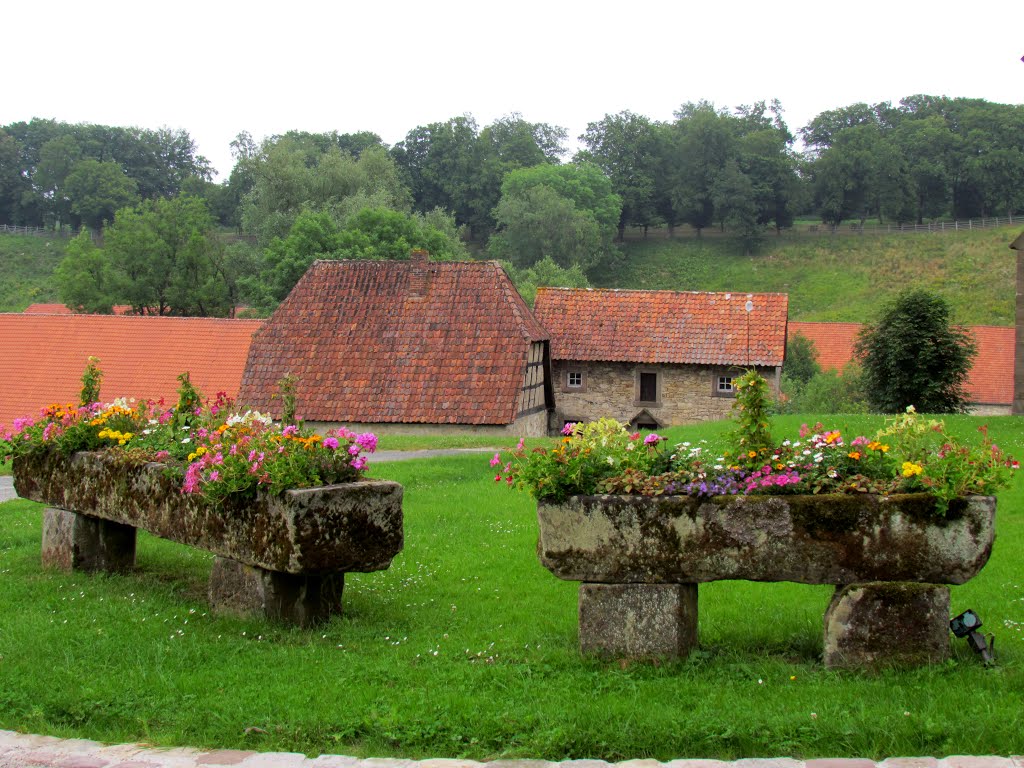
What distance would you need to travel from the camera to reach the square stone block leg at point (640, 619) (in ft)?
20.2

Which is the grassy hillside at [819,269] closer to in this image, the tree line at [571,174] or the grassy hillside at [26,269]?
the grassy hillside at [26,269]

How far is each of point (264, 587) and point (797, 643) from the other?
11.6 ft

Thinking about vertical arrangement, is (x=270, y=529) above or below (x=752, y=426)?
below

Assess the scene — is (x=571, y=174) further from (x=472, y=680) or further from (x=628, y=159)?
(x=472, y=680)

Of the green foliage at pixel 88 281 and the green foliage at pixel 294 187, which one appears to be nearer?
the green foliage at pixel 88 281

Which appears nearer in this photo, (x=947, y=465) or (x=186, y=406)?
(x=947, y=465)

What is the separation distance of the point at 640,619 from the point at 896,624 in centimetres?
144

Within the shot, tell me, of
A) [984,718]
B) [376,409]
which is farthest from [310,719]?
[376,409]

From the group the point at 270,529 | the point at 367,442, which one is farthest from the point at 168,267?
the point at 270,529

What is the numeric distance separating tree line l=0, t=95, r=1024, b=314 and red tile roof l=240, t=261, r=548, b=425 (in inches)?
957

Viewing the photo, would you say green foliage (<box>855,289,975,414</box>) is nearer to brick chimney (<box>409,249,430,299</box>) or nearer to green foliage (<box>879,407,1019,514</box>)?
brick chimney (<box>409,249,430,299</box>)

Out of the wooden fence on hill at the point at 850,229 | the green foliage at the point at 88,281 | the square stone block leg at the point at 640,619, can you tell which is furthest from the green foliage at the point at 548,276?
the square stone block leg at the point at 640,619

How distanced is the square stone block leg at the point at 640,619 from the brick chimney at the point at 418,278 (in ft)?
79.0

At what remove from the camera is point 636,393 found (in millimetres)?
32250
